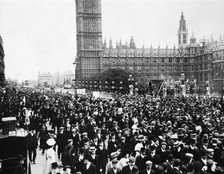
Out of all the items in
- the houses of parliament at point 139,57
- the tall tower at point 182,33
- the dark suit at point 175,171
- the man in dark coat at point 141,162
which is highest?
the tall tower at point 182,33


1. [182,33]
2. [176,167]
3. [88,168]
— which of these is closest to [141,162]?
[176,167]

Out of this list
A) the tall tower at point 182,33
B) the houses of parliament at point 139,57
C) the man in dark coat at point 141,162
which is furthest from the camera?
the tall tower at point 182,33

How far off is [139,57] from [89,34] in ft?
64.6

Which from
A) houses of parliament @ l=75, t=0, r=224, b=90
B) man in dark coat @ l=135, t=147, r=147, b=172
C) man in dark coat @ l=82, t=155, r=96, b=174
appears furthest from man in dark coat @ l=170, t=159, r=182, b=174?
houses of parliament @ l=75, t=0, r=224, b=90

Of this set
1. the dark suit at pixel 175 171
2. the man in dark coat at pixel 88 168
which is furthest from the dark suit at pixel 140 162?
the dark suit at pixel 175 171

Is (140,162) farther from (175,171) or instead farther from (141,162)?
(175,171)

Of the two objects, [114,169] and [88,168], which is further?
[88,168]

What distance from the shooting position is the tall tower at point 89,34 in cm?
9038

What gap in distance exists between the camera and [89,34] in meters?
91.5

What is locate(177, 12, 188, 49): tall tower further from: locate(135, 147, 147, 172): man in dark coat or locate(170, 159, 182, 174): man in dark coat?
locate(170, 159, 182, 174): man in dark coat

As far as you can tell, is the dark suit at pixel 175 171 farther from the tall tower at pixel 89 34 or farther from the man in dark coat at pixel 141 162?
the tall tower at pixel 89 34

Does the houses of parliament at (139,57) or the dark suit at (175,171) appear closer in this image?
the dark suit at (175,171)

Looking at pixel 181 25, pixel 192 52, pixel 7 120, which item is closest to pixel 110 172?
pixel 7 120

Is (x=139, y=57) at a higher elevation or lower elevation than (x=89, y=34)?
lower
